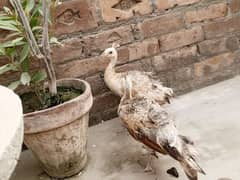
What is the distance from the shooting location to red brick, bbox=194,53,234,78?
2.39 metres

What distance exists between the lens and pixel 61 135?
1.61 meters

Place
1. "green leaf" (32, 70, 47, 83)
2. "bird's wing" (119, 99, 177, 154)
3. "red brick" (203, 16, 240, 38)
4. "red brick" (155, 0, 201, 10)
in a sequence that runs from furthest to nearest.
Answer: "red brick" (203, 16, 240, 38) < "red brick" (155, 0, 201, 10) < "green leaf" (32, 70, 47, 83) < "bird's wing" (119, 99, 177, 154)

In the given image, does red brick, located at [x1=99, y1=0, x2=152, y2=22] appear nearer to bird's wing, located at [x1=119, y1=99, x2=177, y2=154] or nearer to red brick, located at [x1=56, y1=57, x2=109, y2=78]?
red brick, located at [x1=56, y1=57, x2=109, y2=78]

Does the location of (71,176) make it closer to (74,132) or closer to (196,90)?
(74,132)

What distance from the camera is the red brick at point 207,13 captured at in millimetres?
2283

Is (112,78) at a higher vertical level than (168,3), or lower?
lower

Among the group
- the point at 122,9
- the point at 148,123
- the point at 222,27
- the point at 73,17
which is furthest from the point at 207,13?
the point at 148,123

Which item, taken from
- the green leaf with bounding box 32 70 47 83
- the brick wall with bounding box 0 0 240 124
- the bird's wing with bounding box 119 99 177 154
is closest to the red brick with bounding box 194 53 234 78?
the brick wall with bounding box 0 0 240 124

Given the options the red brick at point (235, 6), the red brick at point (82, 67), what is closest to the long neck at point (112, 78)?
the red brick at point (82, 67)

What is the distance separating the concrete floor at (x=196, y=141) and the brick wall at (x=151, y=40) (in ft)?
0.50

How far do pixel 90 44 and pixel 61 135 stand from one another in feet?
2.31

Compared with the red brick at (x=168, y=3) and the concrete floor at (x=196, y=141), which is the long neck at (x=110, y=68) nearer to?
the concrete floor at (x=196, y=141)

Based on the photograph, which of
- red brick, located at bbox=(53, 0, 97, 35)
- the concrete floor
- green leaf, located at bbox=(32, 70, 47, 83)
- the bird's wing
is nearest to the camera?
the bird's wing

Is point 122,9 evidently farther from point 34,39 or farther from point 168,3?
point 34,39
